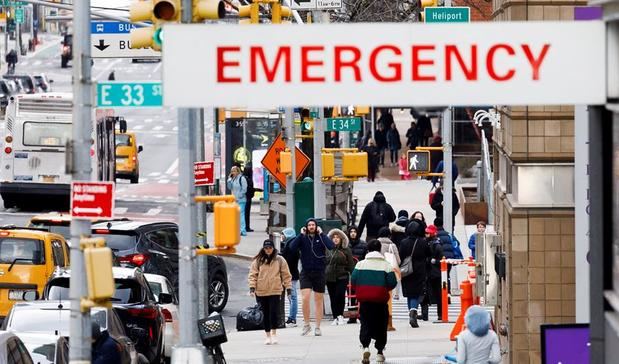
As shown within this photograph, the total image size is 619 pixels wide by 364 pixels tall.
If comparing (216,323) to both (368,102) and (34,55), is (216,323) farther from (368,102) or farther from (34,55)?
(34,55)

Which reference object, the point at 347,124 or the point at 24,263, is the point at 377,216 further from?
the point at 24,263

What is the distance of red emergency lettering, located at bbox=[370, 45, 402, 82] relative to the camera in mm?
10766

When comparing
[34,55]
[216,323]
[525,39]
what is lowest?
[216,323]

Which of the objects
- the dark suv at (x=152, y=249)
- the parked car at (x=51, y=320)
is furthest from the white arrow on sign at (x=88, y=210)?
the dark suv at (x=152, y=249)

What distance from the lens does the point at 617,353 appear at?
1089cm

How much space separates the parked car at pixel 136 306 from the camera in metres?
20.5

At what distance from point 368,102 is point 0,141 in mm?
48196

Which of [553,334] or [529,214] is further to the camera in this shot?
[529,214]

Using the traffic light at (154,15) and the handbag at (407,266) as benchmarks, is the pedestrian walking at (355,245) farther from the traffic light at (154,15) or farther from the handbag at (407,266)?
the traffic light at (154,15)

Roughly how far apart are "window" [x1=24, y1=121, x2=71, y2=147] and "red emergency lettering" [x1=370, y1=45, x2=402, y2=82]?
31.4 meters

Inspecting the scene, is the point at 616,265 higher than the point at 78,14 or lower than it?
lower

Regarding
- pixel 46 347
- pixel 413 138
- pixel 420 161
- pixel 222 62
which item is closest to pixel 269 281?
pixel 46 347

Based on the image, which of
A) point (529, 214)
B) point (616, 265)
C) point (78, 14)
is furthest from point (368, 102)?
point (529, 214)

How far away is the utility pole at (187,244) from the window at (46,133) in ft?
89.4
